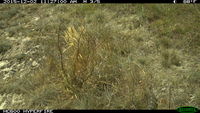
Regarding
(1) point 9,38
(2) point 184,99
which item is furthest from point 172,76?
(1) point 9,38

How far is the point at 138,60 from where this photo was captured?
5.54 metres

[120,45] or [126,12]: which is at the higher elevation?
[126,12]

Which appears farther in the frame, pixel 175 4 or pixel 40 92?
pixel 175 4

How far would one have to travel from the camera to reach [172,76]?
5195 millimetres

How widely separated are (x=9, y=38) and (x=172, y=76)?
3.71 meters

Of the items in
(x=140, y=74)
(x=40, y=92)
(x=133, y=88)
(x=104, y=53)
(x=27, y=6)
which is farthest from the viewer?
(x=27, y=6)

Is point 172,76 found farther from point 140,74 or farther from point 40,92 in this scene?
point 40,92

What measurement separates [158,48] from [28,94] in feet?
7.50

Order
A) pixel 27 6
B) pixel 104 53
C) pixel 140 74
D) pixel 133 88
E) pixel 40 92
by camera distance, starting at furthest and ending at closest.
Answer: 1. pixel 27 6
2. pixel 104 53
3. pixel 40 92
4. pixel 140 74
5. pixel 133 88

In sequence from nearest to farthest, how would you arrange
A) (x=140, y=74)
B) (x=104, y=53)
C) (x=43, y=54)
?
(x=140, y=74)
(x=104, y=53)
(x=43, y=54)

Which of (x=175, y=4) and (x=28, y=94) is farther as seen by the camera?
(x=175, y=4)

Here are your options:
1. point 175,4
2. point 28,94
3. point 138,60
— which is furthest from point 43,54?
point 175,4

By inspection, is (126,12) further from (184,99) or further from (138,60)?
(184,99)

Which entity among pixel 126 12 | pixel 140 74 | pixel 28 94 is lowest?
pixel 28 94
